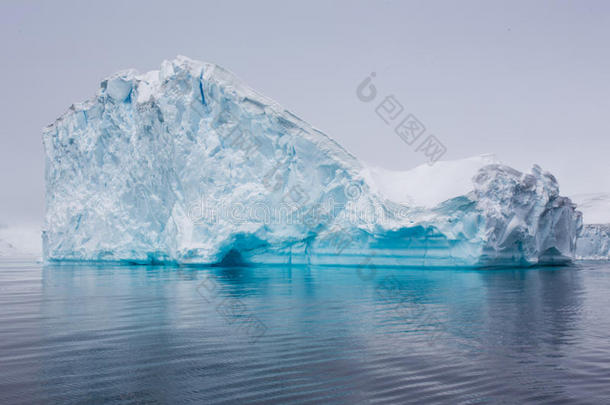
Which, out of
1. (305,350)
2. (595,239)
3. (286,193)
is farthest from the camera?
(595,239)

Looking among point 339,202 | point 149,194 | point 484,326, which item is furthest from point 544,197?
point 149,194

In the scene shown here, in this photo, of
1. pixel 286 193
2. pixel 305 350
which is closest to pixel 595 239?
pixel 286 193

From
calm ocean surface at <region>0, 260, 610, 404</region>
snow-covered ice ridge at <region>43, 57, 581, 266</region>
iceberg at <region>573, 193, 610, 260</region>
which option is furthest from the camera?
iceberg at <region>573, 193, 610, 260</region>

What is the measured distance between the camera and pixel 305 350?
203 inches

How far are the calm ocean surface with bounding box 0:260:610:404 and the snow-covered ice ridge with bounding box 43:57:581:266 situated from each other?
26.3 ft

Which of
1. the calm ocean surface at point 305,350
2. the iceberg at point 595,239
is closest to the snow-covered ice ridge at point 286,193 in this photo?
the calm ocean surface at point 305,350

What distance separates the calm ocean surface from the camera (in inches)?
149

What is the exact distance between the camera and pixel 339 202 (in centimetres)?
1872

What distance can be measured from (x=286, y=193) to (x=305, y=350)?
13.6 metres

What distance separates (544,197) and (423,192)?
5340mm

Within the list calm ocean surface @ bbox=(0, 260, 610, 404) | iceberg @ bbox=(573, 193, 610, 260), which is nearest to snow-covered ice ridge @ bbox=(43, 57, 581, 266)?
calm ocean surface @ bbox=(0, 260, 610, 404)

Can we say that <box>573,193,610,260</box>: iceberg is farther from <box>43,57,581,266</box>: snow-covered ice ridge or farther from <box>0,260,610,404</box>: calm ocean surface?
<box>0,260,610,404</box>: calm ocean surface

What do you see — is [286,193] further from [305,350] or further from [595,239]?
[595,239]

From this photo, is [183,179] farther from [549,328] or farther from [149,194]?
[549,328]
